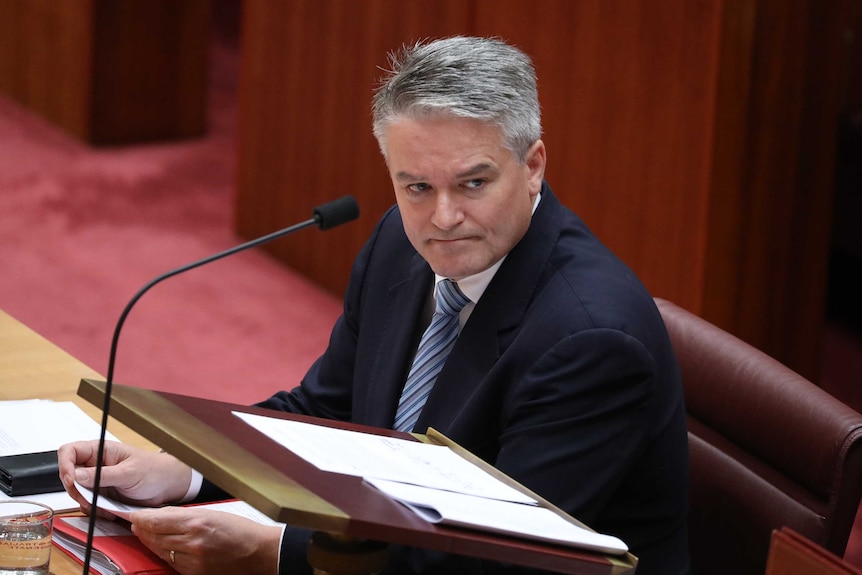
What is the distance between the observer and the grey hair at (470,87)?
194cm

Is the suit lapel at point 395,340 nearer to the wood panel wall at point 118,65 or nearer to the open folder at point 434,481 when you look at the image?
the open folder at point 434,481

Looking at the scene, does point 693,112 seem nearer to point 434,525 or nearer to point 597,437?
point 597,437

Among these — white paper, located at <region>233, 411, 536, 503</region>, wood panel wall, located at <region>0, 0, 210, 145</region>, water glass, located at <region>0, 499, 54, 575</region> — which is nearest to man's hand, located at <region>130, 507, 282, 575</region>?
water glass, located at <region>0, 499, 54, 575</region>

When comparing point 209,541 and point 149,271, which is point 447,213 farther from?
point 149,271

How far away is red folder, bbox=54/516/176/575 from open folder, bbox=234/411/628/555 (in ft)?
1.21

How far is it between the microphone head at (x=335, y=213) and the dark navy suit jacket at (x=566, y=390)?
10.3 inches

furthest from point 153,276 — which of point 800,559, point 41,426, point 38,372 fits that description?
point 800,559

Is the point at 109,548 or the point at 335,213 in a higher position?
the point at 335,213

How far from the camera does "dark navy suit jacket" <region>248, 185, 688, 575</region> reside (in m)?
1.86

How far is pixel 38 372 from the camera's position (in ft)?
8.43

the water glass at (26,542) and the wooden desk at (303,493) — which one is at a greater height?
the wooden desk at (303,493)

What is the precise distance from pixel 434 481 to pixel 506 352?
1.82ft

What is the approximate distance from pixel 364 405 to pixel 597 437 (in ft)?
1.78

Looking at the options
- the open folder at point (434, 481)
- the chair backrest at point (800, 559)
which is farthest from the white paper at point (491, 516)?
the chair backrest at point (800, 559)
